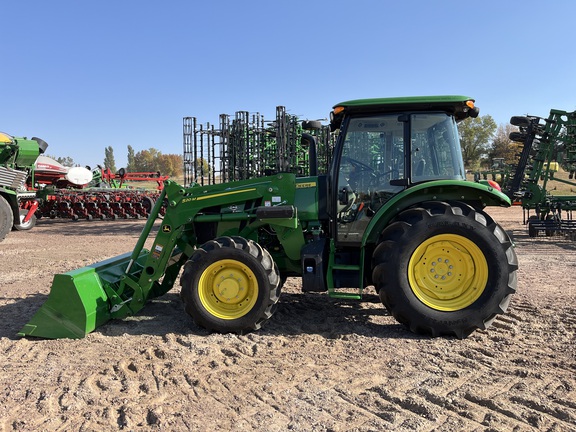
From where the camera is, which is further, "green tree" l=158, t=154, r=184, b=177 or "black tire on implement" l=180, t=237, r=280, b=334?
"green tree" l=158, t=154, r=184, b=177

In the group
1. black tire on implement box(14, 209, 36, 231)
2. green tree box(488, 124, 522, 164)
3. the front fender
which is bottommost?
black tire on implement box(14, 209, 36, 231)

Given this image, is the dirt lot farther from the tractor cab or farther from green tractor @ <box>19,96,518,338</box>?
the tractor cab

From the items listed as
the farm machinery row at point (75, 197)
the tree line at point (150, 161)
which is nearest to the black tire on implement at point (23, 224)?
the farm machinery row at point (75, 197)

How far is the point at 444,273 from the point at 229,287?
2018mm

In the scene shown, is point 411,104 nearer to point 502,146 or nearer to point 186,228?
point 186,228

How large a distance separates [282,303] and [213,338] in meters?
1.40

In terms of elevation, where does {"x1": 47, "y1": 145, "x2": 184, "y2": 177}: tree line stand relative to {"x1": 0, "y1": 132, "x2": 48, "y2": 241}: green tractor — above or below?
above

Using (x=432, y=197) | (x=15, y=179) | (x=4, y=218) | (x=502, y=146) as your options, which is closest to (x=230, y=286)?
(x=432, y=197)

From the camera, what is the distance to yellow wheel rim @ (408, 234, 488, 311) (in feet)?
13.7

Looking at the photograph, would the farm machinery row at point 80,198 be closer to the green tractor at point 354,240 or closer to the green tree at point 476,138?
the green tractor at point 354,240

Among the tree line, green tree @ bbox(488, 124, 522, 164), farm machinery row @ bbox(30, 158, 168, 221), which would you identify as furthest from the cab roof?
the tree line

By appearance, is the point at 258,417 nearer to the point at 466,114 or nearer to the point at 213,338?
the point at 213,338

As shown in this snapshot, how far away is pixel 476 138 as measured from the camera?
41594mm

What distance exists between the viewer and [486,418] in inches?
108
